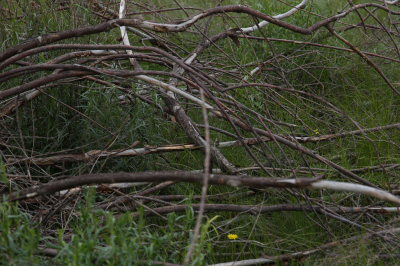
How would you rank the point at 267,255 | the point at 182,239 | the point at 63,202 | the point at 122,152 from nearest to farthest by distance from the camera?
1. the point at 182,239
2. the point at 63,202
3. the point at 267,255
4. the point at 122,152

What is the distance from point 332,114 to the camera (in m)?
3.33

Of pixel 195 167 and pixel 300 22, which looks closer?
pixel 195 167

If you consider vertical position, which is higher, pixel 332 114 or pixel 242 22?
pixel 242 22

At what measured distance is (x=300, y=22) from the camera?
4.20 meters

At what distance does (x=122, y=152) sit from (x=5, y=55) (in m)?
0.90

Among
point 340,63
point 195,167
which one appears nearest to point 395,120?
point 340,63

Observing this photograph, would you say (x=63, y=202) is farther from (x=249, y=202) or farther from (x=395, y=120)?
(x=395, y=120)

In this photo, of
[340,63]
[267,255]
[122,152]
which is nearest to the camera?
[267,255]

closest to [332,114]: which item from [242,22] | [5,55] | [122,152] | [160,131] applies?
[160,131]

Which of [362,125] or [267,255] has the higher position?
[362,125]

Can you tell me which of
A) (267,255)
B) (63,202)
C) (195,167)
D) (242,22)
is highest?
(242,22)

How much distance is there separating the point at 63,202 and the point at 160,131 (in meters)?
1.02

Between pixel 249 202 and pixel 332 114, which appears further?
pixel 332 114

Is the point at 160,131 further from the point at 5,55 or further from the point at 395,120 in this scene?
the point at 395,120
